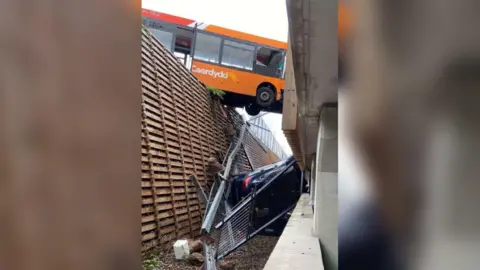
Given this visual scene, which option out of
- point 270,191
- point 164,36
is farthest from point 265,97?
point 270,191

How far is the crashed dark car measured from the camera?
729cm

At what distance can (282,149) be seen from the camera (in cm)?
2455

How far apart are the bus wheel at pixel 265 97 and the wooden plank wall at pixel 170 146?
9.43 ft

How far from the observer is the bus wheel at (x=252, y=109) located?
11.6 meters

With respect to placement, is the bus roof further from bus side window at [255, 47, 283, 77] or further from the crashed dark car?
the crashed dark car
